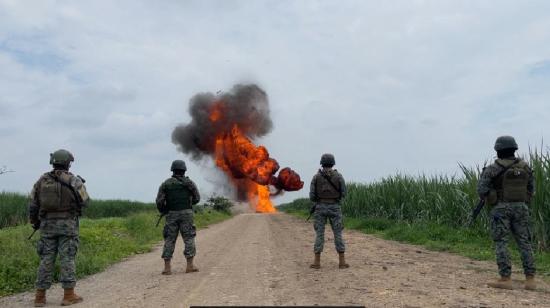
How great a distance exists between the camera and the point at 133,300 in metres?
7.09

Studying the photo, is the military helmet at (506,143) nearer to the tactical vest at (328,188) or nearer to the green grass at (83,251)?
the tactical vest at (328,188)

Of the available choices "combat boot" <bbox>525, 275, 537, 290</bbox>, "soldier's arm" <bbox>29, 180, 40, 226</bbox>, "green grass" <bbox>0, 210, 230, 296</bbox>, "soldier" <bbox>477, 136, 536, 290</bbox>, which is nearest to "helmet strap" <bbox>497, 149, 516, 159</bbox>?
"soldier" <bbox>477, 136, 536, 290</bbox>

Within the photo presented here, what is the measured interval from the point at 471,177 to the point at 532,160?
3.27 m

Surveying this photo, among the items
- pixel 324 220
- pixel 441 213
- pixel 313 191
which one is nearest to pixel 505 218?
pixel 324 220

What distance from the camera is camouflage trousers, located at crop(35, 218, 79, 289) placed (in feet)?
24.3

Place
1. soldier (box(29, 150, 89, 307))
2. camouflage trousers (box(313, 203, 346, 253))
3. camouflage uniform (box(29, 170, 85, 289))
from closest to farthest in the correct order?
soldier (box(29, 150, 89, 307))
camouflage uniform (box(29, 170, 85, 289))
camouflage trousers (box(313, 203, 346, 253))

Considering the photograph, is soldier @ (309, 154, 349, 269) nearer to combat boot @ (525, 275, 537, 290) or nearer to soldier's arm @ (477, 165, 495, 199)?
soldier's arm @ (477, 165, 495, 199)

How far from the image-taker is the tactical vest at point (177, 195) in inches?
391

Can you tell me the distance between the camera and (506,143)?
7.80 m

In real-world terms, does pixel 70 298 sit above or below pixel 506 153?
below

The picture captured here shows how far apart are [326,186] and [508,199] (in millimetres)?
3604

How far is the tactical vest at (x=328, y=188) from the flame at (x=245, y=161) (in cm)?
3587

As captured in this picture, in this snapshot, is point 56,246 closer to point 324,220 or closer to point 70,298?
point 70,298

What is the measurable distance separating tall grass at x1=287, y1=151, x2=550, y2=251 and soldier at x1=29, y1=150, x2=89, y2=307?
32.2 feet
